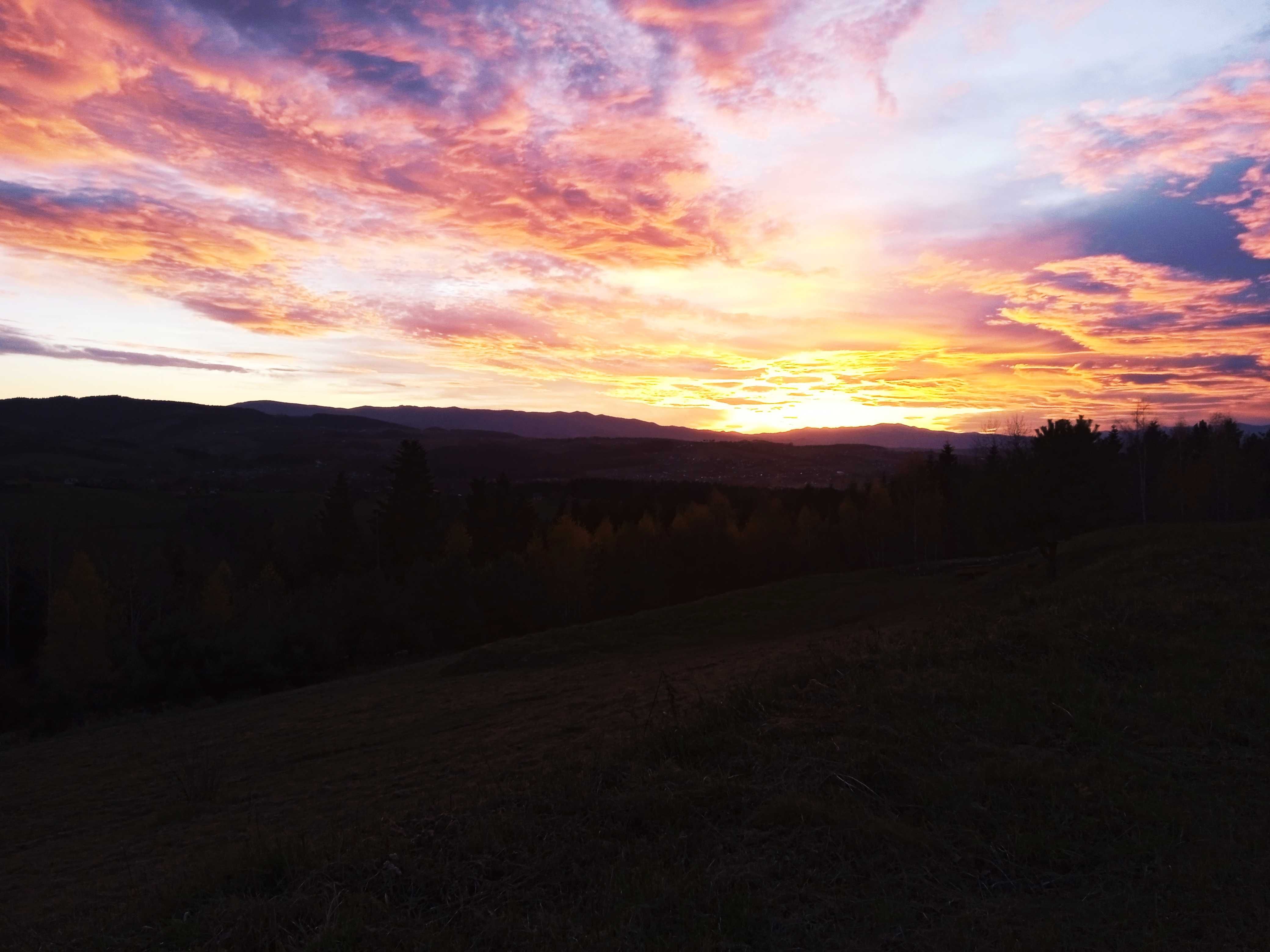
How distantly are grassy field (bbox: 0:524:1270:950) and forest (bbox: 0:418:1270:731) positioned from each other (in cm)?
2376

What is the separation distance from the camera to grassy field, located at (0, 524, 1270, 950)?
4.87 meters

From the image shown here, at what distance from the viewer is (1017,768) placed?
6.67 m

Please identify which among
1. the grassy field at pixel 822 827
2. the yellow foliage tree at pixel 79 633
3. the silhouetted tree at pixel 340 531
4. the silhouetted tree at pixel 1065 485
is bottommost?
the yellow foliage tree at pixel 79 633

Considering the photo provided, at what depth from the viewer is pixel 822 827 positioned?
19.1 feet

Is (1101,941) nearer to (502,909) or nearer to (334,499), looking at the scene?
(502,909)

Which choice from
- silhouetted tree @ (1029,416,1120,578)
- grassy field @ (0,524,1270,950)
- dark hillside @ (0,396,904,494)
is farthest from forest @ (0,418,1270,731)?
dark hillside @ (0,396,904,494)

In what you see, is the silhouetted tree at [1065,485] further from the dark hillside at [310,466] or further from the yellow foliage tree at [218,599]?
the dark hillside at [310,466]

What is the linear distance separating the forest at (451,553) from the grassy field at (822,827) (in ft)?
77.9

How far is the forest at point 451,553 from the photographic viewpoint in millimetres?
35938

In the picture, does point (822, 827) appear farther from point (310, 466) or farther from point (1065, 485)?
point (310, 466)

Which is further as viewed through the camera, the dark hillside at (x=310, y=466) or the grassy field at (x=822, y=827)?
the dark hillside at (x=310, y=466)

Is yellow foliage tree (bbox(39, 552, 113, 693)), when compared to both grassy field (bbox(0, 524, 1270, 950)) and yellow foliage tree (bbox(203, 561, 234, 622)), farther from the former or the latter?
grassy field (bbox(0, 524, 1270, 950))

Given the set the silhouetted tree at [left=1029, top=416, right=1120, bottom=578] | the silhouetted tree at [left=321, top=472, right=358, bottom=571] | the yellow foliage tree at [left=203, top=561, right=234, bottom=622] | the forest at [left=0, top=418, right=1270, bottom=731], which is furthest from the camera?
the silhouetted tree at [left=321, top=472, right=358, bottom=571]

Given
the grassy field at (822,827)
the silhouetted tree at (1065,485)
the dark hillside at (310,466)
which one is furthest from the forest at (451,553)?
the dark hillside at (310,466)
